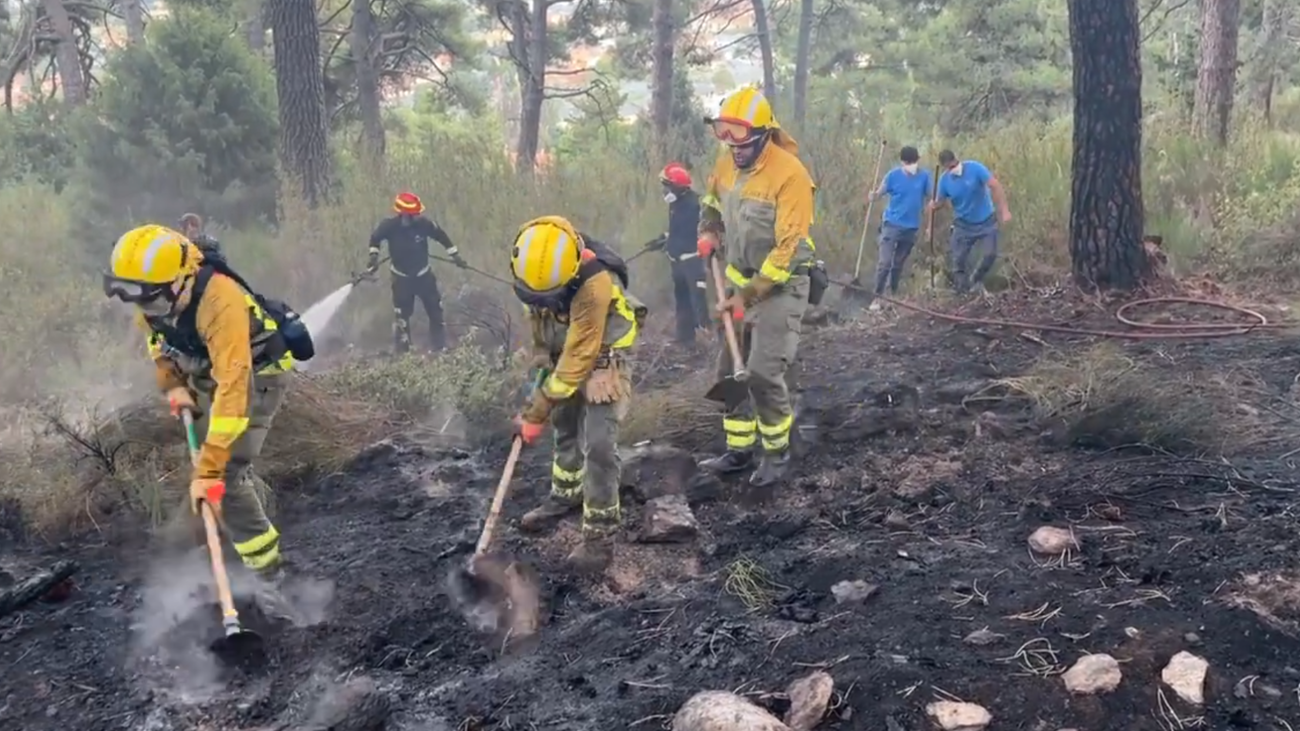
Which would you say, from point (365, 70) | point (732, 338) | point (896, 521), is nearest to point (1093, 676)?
point (896, 521)

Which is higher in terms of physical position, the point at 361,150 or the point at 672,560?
the point at 361,150

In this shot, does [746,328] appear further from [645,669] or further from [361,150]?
[361,150]

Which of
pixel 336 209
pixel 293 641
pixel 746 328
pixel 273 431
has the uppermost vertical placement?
pixel 336 209

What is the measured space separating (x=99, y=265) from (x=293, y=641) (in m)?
8.84

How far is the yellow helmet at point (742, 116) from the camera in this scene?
5641 mm

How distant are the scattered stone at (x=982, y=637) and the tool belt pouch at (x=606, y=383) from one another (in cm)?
201

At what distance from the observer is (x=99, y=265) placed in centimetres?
1196

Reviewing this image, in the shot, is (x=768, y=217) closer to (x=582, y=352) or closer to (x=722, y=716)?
(x=582, y=352)

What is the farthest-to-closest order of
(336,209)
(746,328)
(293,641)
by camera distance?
(336,209), (746,328), (293,641)

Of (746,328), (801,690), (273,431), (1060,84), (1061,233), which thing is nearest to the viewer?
(801,690)

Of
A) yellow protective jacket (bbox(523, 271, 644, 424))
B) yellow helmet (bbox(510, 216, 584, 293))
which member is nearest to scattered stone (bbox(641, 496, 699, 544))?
yellow protective jacket (bbox(523, 271, 644, 424))

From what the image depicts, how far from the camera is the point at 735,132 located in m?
5.68

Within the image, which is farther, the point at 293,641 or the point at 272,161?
the point at 272,161

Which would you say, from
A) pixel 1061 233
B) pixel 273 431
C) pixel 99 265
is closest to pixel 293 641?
pixel 273 431
